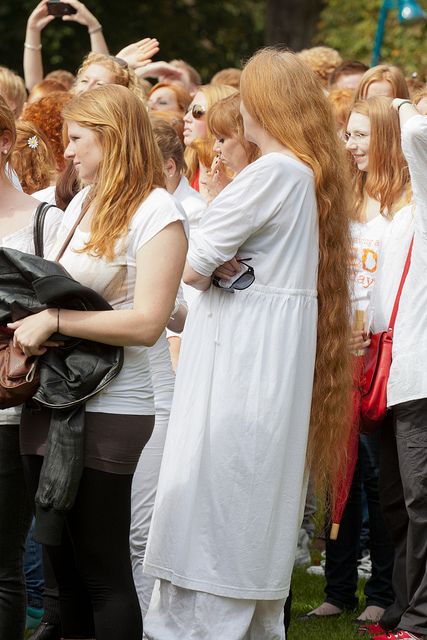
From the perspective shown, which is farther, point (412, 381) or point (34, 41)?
point (34, 41)

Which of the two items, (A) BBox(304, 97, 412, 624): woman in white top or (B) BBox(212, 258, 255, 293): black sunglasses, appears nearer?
(B) BBox(212, 258, 255, 293): black sunglasses

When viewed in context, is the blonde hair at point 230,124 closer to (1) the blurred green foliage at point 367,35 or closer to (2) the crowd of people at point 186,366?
(2) the crowd of people at point 186,366

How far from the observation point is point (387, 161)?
202 inches

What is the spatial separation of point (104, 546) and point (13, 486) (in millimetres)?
452

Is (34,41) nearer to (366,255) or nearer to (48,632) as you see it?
(366,255)

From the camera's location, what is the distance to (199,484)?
12.5 feet

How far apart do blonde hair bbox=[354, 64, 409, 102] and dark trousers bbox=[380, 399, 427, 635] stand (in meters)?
2.38

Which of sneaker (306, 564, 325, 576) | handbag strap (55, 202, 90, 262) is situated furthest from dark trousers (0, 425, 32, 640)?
sneaker (306, 564, 325, 576)

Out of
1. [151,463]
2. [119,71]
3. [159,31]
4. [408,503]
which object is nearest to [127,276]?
[151,463]

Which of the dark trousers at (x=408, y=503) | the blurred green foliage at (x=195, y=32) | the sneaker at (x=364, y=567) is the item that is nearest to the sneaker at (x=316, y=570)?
the sneaker at (x=364, y=567)

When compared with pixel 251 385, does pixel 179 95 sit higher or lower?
higher

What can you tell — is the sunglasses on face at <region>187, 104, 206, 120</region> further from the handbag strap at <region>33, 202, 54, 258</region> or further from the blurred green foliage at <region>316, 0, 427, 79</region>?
the blurred green foliage at <region>316, 0, 427, 79</region>

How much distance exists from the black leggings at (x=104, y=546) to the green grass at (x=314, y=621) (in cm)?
163

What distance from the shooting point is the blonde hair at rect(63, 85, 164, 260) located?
142 inches
